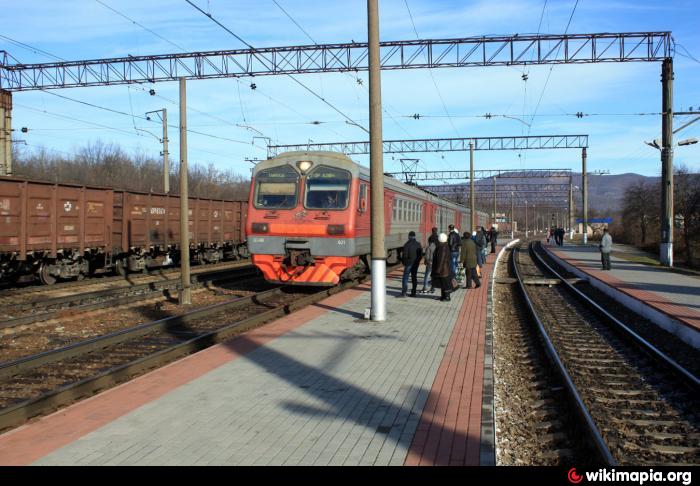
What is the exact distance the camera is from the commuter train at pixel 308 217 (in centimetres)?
1445

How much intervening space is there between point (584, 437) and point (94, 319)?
10.2 m

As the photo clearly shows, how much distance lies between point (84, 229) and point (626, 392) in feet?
54.5

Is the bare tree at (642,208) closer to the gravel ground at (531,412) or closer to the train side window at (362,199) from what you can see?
the train side window at (362,199)

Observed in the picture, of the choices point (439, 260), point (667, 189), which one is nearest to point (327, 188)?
point (439, 260)

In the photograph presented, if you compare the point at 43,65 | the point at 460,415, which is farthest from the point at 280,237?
the point at 43,65

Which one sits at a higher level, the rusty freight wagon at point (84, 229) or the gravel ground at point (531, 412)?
the rusty freight wagon at point (84, 229)

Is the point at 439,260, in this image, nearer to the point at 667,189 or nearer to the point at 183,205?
the point at 183,205

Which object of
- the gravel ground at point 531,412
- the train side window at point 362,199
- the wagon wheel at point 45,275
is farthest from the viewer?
the wagon wheel at point 45,275

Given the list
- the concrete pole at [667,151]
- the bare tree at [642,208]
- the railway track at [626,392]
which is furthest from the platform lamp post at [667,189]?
the bare tree at [642,208]

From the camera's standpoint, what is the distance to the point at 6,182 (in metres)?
16.1

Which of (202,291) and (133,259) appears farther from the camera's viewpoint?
(133,259)

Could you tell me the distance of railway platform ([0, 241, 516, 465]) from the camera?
15.4 feet
